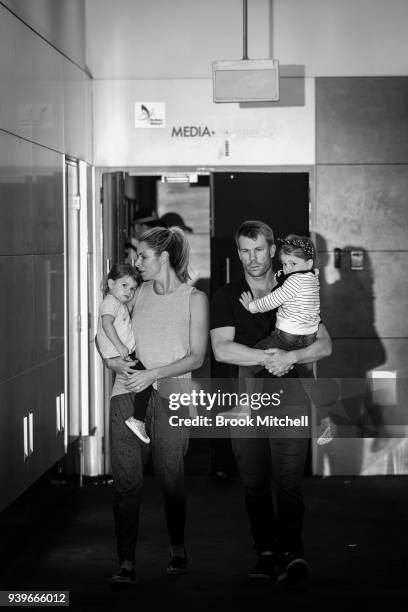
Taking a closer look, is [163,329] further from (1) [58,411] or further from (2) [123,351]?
(1) [58,411]

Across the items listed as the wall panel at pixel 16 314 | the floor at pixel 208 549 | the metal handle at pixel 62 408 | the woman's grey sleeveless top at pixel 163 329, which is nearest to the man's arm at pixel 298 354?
the woman's grey sleeveless top at pixel 163 329

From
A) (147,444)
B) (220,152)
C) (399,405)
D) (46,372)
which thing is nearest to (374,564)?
(147,444)

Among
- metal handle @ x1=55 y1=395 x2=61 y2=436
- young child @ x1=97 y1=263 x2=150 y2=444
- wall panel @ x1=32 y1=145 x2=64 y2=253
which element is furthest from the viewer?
metal handle @ x1=55 y1=395 x2=61 y2=436

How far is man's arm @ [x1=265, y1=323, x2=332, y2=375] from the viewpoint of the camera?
466cm

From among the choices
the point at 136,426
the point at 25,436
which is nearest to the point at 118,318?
the point at 136,426

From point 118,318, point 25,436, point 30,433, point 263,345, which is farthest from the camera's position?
point 30,433

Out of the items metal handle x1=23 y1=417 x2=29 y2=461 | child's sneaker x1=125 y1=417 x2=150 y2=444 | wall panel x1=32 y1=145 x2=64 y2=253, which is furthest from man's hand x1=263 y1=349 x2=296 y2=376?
wall panel x1=32 y1=145 x2=64 y2=253

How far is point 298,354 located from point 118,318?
873 mm

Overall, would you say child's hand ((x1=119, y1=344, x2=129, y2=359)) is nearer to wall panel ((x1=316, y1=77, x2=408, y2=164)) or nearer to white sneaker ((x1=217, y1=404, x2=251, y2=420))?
white sneaker ((x1=217, y1=404, x2=251, y2=420))

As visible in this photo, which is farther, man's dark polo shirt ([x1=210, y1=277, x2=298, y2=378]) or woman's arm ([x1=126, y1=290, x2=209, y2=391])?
man's dark polo shirt ([x1=210, y1=277, x2=298, y2=378])

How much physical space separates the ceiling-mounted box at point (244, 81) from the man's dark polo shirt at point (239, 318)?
7.78ft

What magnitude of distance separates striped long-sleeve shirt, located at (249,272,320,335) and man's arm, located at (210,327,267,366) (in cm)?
16

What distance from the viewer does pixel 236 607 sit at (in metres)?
4.54

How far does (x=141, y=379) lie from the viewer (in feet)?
15.2
